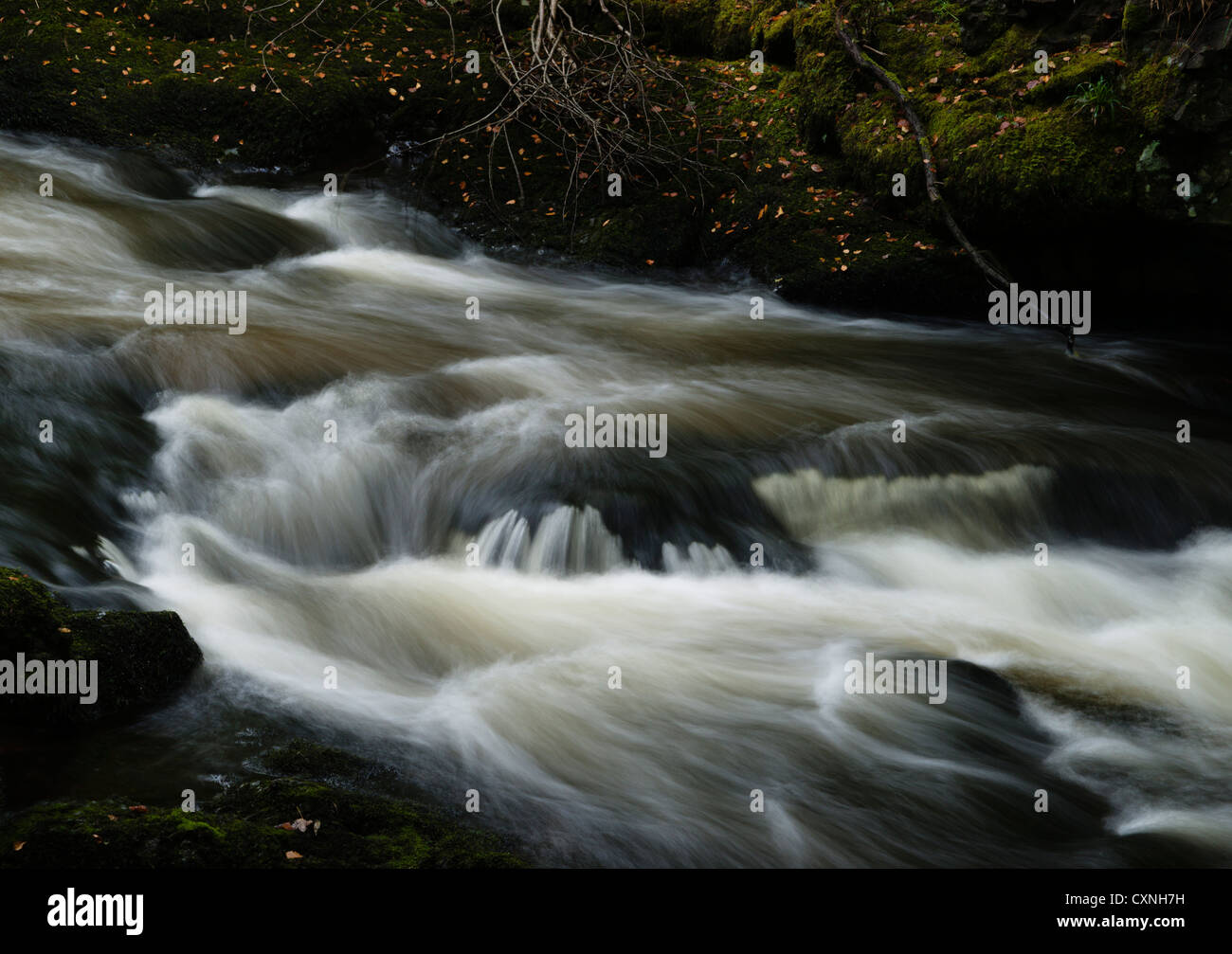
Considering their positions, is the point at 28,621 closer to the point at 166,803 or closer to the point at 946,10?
the point at 166,803

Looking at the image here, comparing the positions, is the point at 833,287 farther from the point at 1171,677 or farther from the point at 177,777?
the point at 177,777

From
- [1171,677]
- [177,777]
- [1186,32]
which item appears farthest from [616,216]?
[177,777]

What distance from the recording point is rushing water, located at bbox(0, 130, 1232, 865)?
4297mm

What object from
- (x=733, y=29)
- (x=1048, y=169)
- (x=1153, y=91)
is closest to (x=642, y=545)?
(x=1048, y=169)

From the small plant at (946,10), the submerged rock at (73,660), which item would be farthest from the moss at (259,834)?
the small plant at (946,10)

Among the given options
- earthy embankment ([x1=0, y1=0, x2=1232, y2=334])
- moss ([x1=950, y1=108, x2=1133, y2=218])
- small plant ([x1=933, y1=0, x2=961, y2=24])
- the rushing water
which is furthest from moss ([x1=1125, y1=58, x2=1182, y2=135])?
small plant ([x1=933, y1=0, x2=961, y2=24])

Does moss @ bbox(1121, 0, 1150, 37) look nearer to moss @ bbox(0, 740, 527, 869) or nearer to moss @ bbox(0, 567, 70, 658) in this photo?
moss @ bbox(0, 740, 527, 869)

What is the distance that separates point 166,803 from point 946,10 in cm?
968

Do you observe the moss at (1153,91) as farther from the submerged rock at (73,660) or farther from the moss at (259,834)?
the submerged rock at (73,660)

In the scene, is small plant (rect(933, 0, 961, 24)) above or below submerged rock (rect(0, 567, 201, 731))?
above

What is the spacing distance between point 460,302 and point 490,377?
1.83 m

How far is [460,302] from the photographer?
9422 millimetres

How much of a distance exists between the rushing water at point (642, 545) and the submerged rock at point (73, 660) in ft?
0.59

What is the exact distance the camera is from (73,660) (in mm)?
3838
